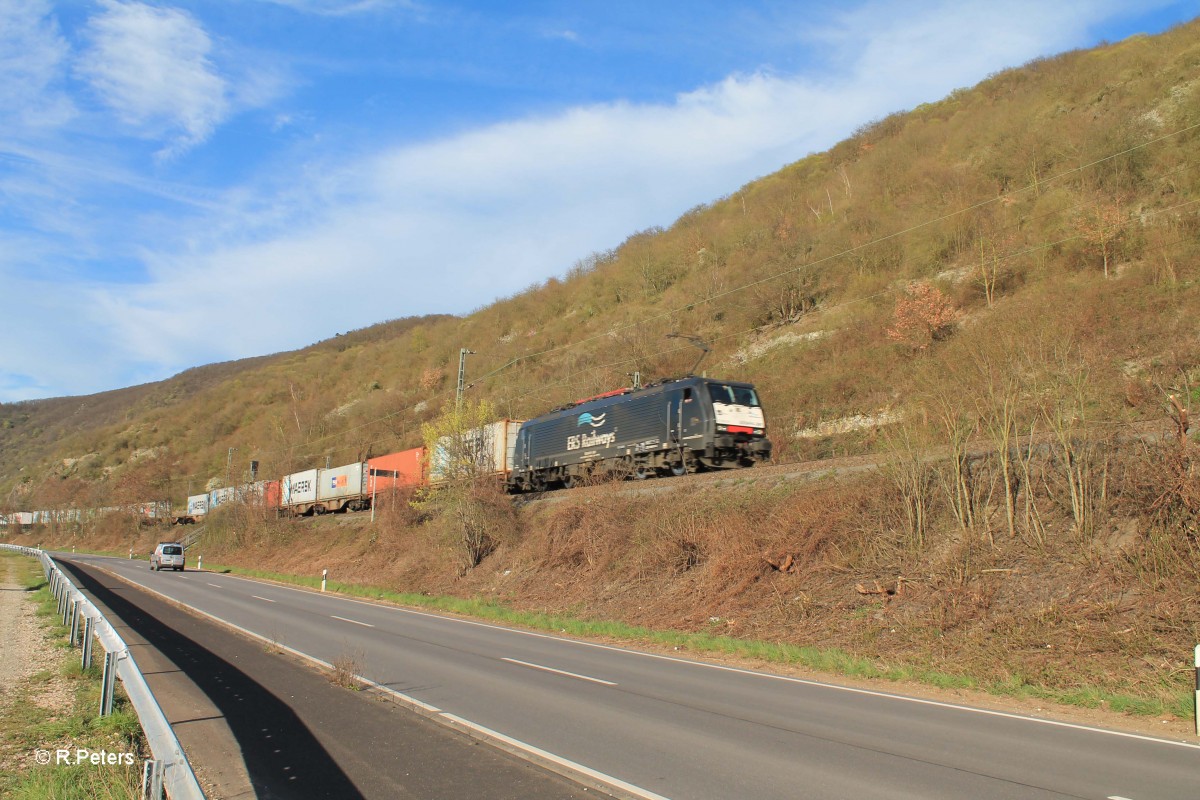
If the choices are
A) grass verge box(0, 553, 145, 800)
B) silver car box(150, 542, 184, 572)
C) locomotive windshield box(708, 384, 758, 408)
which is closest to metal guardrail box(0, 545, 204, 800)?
grass verge box(0, 553, 145, 800)

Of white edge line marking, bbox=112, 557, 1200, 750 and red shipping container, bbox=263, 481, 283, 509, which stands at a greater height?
red shipping container, bbox=263, 481, 283, 509

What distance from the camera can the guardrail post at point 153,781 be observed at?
401 cm

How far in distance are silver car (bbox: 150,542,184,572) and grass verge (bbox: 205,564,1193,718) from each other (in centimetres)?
2459

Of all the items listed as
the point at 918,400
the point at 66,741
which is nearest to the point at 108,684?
the point at 66,741

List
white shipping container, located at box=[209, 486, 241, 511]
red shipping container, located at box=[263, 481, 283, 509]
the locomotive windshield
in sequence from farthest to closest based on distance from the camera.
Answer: white shipping container, located at box=[209, 486, 241, 511], red shipping container, located at box=[263, 481, 283, 509], the locomotive windshield

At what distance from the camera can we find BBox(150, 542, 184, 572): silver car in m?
42.9

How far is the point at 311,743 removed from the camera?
7.44 meters

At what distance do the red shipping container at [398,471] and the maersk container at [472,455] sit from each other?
3.80 meters

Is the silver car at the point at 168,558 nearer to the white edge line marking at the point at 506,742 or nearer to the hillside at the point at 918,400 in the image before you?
the hillside at the point at 918,400

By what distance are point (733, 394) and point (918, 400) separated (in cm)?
774

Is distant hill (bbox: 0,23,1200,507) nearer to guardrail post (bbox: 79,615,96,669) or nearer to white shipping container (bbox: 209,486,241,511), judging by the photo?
white shipping container (bbox: 209,486,241,511)

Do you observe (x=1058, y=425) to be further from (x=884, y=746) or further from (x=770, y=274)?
(x=770, y=274)

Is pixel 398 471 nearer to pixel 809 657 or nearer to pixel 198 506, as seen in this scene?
pixel 809 657

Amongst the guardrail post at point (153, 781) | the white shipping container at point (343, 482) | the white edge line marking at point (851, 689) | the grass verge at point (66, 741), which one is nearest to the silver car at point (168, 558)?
the white shipping container at point (343, 482)
